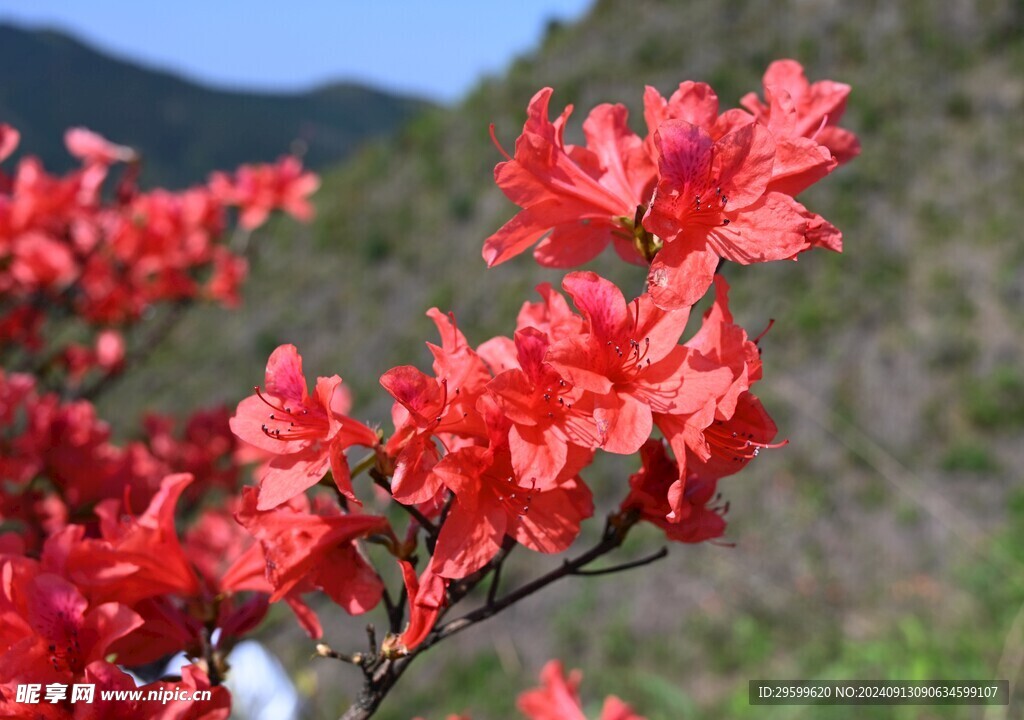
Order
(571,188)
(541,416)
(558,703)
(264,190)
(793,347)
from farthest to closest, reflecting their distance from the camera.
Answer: (793,347)
(264,190)
(558,703)
(571,188)
(541,416)

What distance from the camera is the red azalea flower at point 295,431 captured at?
781 millimetres

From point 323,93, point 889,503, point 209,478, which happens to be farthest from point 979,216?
point 323,93

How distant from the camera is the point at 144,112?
40.7 ft

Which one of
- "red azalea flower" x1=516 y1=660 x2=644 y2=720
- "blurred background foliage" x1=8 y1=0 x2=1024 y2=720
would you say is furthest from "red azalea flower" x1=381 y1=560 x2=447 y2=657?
"blurred background foliage" x1=8 y1=0 x2=1024 y2=720

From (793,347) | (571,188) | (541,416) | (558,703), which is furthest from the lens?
(793,347)

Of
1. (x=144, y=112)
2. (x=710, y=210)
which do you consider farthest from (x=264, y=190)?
(x=144, y=112)

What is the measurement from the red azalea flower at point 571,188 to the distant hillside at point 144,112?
10163mm

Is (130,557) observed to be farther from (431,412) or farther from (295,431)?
(431,412)

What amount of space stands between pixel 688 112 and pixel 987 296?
463 cm

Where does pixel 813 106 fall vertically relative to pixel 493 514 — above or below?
above

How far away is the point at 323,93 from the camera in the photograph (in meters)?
16.3

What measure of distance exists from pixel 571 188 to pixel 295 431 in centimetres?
36

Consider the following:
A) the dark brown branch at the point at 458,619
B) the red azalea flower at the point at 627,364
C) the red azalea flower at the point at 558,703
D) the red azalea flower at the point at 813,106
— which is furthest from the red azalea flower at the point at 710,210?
the red azalea flower at the point at 558,703

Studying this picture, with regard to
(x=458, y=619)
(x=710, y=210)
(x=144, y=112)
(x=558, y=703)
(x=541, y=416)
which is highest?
(x=144, y=112)
